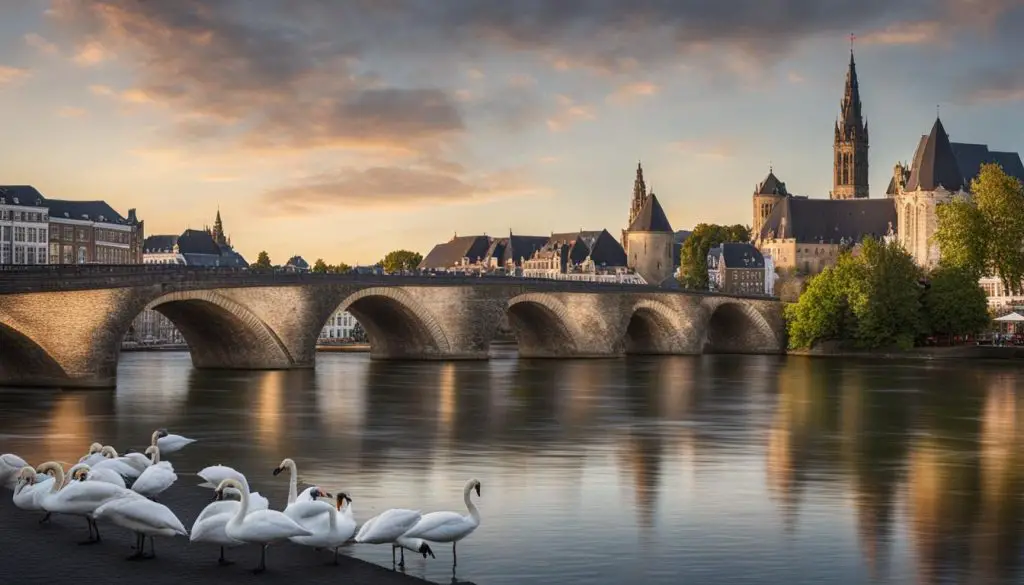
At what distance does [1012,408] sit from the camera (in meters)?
52.4

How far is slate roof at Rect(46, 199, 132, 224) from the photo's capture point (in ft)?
467

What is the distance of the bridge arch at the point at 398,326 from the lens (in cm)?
8781

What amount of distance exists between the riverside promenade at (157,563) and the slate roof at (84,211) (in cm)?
12533

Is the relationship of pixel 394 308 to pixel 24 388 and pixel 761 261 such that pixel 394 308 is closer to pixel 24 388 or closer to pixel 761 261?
pixel 24 388

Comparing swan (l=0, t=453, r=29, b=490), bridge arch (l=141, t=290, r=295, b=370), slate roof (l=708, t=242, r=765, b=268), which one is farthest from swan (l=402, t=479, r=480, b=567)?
slate roof (l=708, t=242, r=765, b=268)

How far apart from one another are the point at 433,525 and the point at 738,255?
178m

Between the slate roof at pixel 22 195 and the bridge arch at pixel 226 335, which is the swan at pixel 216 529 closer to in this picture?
the bridge arch at pixel 226 335

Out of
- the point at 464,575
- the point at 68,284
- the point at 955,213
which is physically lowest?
the point at 464,575

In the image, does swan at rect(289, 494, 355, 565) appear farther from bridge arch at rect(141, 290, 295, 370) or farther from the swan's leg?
bridge arch at rect(141, 290, 295, 370)

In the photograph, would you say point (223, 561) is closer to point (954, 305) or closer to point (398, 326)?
point (398, 326)

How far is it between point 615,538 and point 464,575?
384 cm

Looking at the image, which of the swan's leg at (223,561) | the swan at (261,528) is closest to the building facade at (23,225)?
the swan's leg at (223,561)

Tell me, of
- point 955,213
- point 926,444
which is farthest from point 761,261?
point 926,444

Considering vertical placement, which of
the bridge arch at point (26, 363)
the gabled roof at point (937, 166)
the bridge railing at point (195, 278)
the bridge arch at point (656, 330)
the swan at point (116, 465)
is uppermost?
the gabled roof at point (937, 166)
